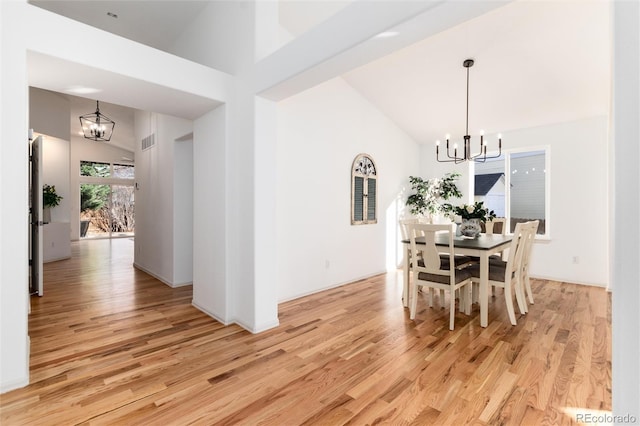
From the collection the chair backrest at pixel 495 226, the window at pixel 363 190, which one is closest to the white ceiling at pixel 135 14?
the window at pixel 363 190

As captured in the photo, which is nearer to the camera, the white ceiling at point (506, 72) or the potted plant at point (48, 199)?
the white ceiling at point (506, 72)

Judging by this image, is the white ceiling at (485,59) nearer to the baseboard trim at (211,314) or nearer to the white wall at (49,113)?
the baseboard trim at (211,314)

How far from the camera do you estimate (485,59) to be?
3.79 metres

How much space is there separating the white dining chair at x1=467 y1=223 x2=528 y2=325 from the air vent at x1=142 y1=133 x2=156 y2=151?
5.22 m

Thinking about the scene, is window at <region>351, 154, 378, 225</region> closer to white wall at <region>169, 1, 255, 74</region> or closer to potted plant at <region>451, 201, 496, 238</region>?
potted plant at <region>451, 201, 496, 238</region>

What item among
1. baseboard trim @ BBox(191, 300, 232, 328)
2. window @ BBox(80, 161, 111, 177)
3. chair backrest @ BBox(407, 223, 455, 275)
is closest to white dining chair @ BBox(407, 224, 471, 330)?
chair backrest @ BBox(407, 223, 455, 275)

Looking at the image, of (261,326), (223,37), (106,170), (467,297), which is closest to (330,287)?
(261,326)

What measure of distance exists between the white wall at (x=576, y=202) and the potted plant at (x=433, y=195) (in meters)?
1.42

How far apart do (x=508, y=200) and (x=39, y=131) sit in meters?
9.51

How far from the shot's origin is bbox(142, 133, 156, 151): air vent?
16.9 ft

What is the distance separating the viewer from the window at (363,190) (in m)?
4.87

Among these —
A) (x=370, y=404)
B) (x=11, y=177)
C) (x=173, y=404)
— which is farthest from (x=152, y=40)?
(x=370, y=404)

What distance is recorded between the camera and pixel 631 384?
111 centimetres

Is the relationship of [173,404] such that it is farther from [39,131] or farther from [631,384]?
[39,131]
